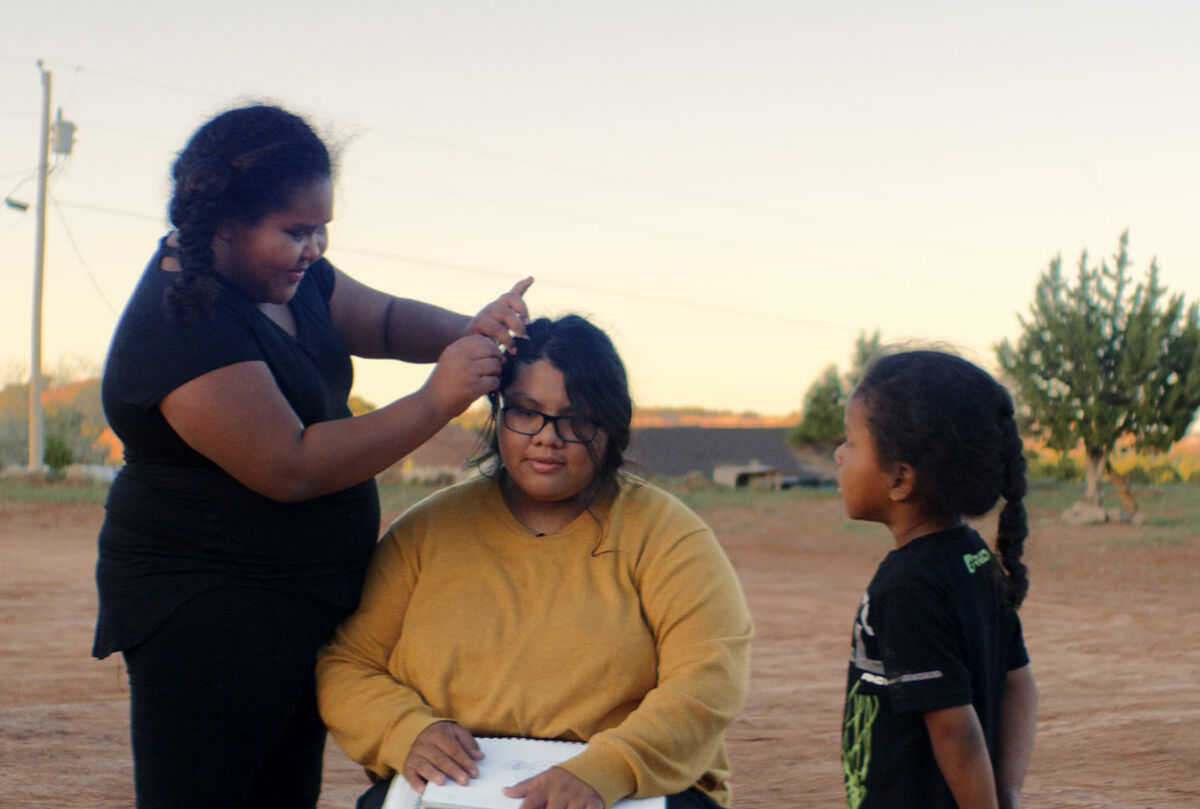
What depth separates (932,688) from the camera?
213 cm

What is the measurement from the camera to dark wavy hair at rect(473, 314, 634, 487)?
2.50m

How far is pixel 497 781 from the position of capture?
215cm

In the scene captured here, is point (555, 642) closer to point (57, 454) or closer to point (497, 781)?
point (497, 781)

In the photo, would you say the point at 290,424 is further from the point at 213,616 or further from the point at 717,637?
the point at 717,637

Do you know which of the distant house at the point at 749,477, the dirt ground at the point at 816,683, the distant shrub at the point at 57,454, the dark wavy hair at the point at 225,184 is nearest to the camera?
the dark wavy hair at the point at 225,184

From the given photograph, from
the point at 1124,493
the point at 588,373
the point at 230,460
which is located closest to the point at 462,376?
the point at 588,373

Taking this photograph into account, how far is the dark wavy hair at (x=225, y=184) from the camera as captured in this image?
2.20 m

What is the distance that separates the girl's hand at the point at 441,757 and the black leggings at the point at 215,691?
1.03ft

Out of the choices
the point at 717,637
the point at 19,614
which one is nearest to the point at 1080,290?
the point at 19,614

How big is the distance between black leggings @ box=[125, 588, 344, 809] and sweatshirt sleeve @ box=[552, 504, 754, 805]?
0.63m

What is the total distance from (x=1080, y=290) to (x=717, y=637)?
73.4 ft

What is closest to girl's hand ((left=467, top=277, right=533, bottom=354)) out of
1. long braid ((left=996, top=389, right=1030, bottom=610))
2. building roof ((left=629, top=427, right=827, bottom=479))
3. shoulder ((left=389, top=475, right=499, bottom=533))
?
shoulder ((left=389, top=475, right=499, bottom=533))

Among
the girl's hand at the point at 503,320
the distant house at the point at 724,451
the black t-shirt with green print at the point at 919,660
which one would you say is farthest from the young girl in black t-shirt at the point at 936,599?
the distant house at the point at 724,451

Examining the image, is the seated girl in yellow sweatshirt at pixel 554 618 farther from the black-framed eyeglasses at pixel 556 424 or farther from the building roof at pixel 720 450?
the building roof at pixel 720 450
